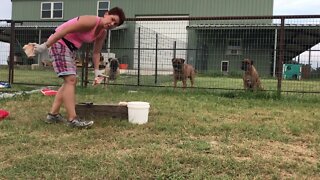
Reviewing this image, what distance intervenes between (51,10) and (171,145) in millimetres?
28525

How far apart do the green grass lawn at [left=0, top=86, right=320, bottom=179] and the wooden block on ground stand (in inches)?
5.2

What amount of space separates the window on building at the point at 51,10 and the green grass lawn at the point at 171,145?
2512 centimetres

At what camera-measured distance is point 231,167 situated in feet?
10.6

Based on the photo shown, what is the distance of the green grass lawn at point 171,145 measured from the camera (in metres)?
3.15

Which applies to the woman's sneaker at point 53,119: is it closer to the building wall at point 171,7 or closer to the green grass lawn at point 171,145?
the green grass lawn at point 171,145

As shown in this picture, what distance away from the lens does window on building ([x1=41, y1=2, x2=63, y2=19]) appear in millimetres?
30391

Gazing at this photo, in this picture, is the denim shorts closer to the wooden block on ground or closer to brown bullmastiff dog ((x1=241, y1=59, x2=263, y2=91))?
the wooden block on ground

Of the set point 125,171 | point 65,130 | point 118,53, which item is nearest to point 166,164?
point 125,171

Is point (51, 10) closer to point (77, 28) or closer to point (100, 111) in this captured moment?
point (100, 111)

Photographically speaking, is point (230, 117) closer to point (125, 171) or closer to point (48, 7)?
point (125, 171)

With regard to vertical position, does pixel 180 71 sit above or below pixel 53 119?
above

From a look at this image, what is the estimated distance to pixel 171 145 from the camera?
3.92 metres

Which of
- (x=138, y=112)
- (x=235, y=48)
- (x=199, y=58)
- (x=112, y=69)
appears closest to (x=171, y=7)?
(x=199, y=58)

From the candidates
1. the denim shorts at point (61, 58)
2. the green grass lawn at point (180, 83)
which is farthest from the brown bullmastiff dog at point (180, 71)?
the denim shorts at point (61, 58)
